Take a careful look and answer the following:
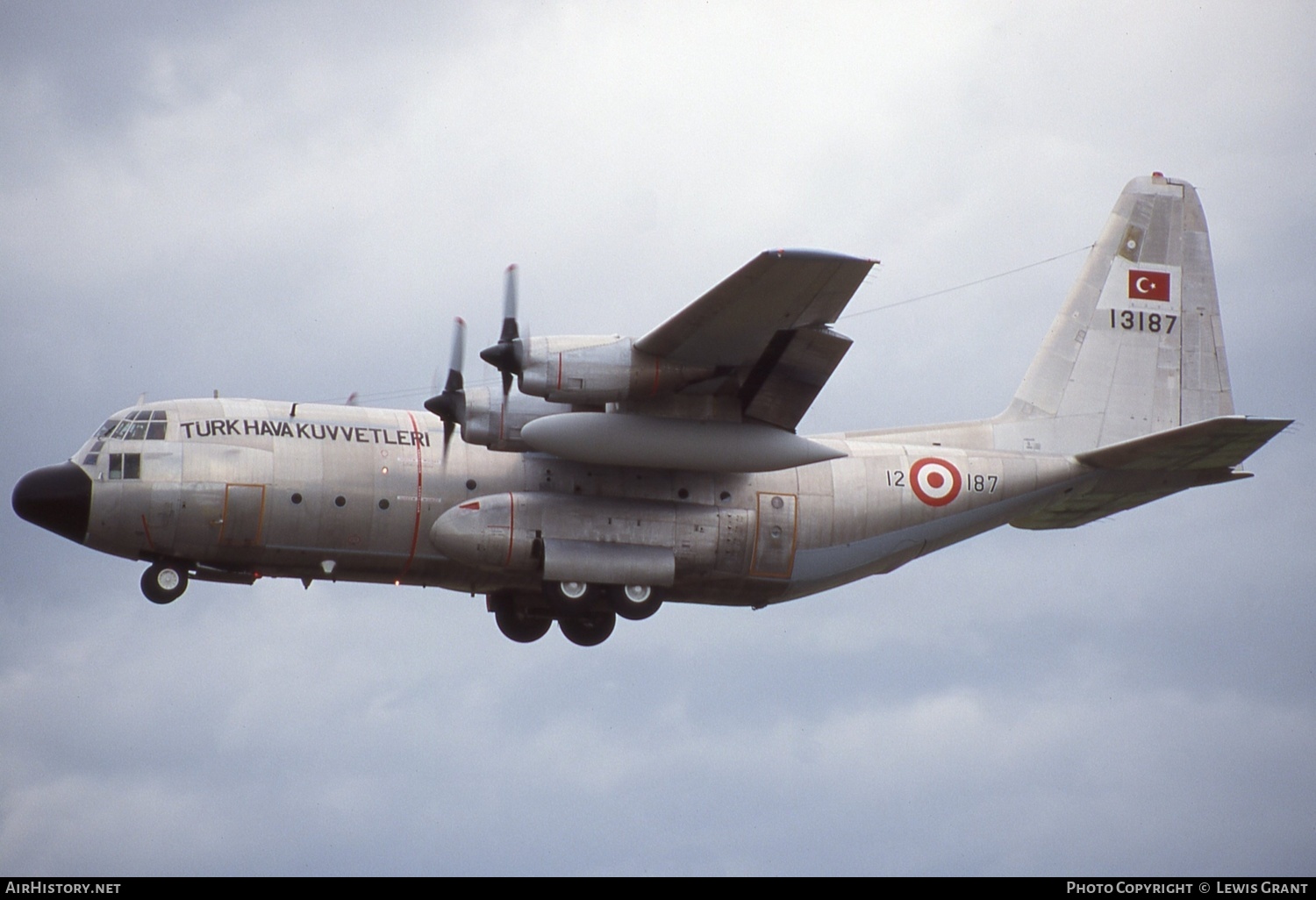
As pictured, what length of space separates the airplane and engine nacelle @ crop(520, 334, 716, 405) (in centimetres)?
3

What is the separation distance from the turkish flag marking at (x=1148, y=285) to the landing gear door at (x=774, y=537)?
7466 mm

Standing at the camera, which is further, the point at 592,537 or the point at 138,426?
the point at 592,537

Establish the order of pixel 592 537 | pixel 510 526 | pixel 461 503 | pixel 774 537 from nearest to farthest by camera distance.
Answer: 1. pixel 510 526
2. pixel 461 503
3. pixel 592 537
4. pixel 774 537

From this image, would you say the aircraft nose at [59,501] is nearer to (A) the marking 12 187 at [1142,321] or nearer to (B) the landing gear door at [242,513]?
(B) the landing gear door at [242,513]

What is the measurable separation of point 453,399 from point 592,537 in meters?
2.72

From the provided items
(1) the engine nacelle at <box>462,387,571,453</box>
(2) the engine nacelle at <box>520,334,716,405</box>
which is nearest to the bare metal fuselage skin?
(1) the engine nacelle at <box>462,387,571,453</box>

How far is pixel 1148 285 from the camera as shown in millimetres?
27656

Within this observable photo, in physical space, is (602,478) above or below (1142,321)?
below

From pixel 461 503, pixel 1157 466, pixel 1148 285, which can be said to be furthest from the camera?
pixel 1148 285

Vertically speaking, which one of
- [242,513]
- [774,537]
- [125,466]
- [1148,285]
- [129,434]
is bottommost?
[774,537]

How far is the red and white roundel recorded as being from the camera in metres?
25.1

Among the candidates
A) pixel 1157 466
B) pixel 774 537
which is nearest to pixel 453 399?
pixel 774 537

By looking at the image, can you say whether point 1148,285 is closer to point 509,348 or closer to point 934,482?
point 934,482
